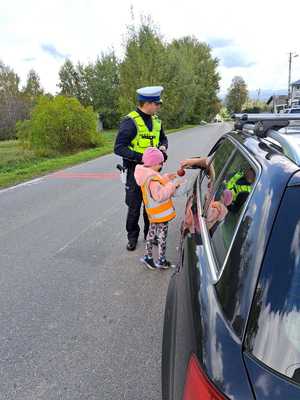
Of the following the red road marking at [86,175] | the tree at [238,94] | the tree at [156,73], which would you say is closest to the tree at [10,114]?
the tree at [156,73]

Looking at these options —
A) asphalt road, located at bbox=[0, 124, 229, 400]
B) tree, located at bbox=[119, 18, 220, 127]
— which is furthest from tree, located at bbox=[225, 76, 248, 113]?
asphalt road, located at bbox=[0, 124, 229, 400]

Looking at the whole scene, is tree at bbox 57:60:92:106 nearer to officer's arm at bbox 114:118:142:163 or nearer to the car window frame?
officer's arm at bbox 114:118:142:163

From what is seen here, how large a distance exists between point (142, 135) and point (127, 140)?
0.18 m

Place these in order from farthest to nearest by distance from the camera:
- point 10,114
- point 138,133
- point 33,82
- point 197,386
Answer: point 33,82 → point 10,114 → point 138,133 → point 197,386

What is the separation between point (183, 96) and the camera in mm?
45188

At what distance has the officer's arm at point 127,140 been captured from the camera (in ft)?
13.2

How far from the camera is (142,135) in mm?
4062

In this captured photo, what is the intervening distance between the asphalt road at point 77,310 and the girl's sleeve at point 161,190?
0.91 m

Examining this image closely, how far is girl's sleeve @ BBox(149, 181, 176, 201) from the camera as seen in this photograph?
10.7 feet

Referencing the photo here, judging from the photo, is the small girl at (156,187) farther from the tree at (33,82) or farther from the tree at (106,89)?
the tree at (33,82)

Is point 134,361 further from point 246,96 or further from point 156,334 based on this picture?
point 246,96

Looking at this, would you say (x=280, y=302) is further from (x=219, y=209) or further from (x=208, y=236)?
(x=219, y=209)

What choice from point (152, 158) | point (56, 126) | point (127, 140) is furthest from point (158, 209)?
point (56, 126)

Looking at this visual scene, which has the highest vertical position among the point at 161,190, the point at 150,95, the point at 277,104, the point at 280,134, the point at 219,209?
the point at 277,104
